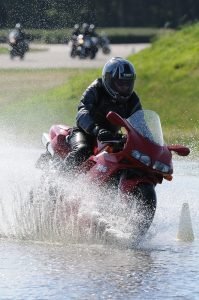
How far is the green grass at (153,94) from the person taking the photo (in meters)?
23.9

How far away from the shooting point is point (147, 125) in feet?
35.3

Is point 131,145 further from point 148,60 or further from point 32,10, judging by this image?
point 148,60

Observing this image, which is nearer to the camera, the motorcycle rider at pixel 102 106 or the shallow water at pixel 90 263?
the shallow water at pixel 90 263

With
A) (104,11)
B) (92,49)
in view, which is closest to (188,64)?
(92,49)

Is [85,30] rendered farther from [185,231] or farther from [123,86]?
[185,231]

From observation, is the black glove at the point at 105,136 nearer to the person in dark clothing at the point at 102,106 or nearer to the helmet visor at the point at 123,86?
the person in dark clothing at the point at 102,106

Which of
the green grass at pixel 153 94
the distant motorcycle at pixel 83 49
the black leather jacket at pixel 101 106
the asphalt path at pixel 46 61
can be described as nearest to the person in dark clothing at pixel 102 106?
the black leather jacket at pixel 101 106

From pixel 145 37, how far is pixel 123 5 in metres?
16.4

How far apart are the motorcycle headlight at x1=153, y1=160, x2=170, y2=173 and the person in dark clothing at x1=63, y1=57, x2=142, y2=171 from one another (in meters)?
0.68

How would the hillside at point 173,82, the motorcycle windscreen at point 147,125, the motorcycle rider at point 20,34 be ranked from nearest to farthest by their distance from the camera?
the motorcycle windscreen at point 147,125 < the hillside at point 173,82 < the motorcycle rider at point 20,34

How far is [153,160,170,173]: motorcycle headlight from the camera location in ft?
34.1

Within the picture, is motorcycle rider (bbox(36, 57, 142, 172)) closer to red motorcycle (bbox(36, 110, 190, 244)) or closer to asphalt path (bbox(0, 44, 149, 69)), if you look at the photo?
red motorcycle (bbox(36, 110, 190, 244))

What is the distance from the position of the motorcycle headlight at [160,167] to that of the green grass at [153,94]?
10.0 metres

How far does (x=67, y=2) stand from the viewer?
2608cm
